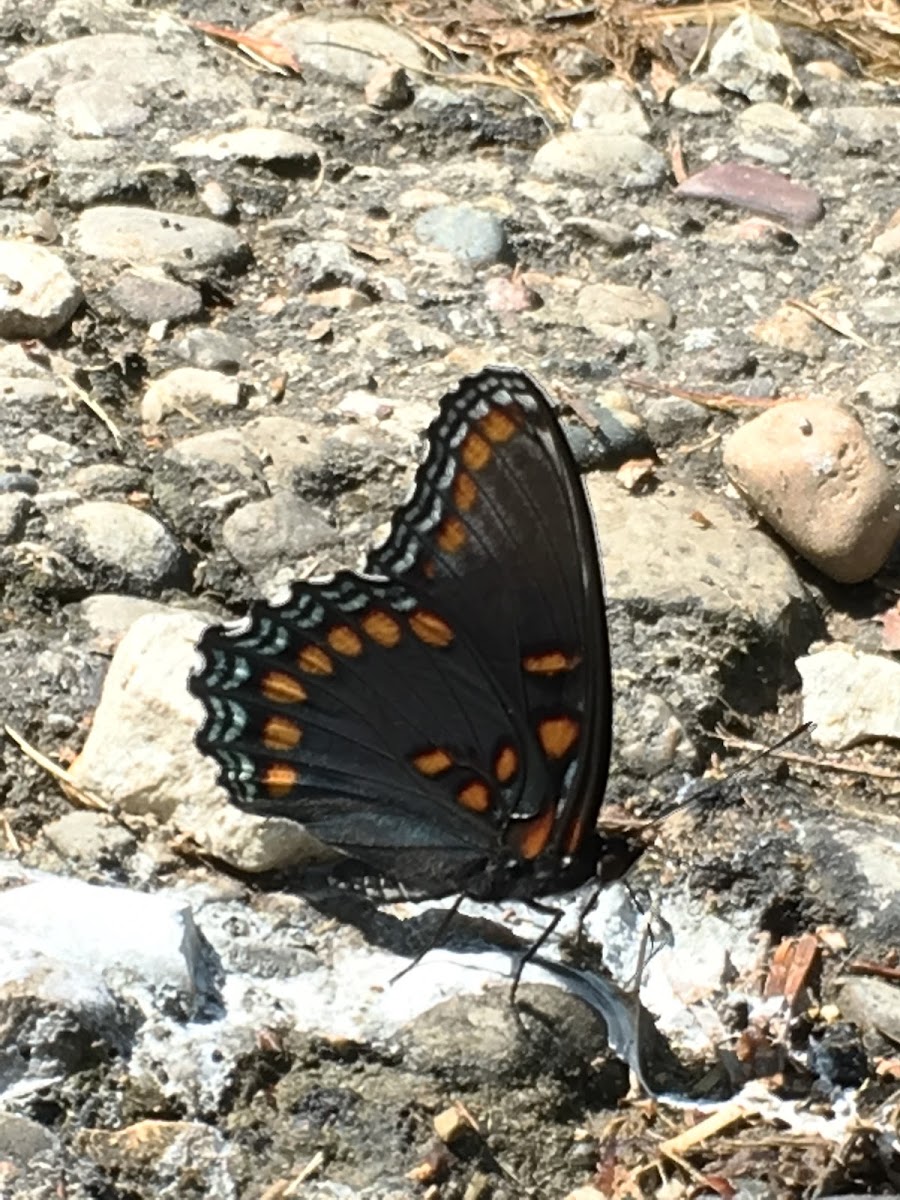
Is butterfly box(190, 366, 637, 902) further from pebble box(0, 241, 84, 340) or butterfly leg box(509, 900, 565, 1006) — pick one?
pebble box(0, 241, 84, 340)

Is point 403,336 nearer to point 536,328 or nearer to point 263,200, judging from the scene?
point 536,328

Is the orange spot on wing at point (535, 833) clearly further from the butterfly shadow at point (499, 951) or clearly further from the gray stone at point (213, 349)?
the gray stone at point (213, 349)

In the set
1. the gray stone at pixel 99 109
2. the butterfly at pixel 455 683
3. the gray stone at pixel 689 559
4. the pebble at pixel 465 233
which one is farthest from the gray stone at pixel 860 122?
the butterfly at pixel 455 683

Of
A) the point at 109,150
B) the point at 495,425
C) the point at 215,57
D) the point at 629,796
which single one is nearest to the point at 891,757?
the point at 629,796

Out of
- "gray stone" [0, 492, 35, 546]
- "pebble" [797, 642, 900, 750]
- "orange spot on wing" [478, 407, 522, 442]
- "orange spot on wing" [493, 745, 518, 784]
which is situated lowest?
"gray stone" [0, 492, 35, 546]

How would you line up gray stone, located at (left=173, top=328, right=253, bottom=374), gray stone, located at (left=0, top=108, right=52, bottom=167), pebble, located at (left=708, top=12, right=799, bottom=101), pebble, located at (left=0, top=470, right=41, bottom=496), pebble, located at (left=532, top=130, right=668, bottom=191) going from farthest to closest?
1. pebble, located at (left=708, top=12, right=799, bottom=101)
2. pebble, located at (left=532, top=130, right=668, bottom=191)
3. gray stone, located at (left=0, top=108, right=52, bottom=167)
4. gray stone, located at (left=173, top=328, right=253, bottom=374)
5. pebble, located at (left=0, top=470, right=41, bottom=496)

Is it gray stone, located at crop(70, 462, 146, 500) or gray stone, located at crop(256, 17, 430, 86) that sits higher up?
gray stone, located at crop(256, 17, 430, 86)

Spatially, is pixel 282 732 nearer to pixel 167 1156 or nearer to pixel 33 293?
pixel 167 1156

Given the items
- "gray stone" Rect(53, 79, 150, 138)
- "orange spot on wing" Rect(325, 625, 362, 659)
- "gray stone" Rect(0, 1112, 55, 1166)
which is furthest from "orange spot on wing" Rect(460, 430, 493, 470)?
"gray stone" Rect(53, 79, 150, 138)
